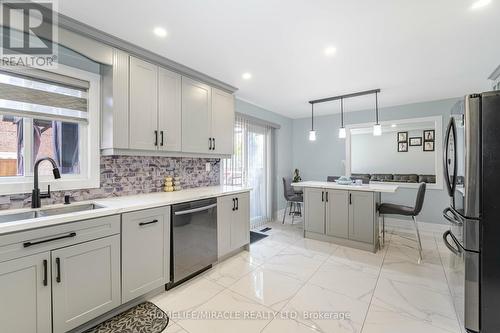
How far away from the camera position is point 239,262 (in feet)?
9.32

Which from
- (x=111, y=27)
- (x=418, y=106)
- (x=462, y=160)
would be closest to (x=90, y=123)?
(x=111, y=27)

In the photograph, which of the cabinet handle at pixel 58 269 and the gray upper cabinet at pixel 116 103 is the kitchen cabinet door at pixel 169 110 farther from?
the cabinet handle at pixel 58 269

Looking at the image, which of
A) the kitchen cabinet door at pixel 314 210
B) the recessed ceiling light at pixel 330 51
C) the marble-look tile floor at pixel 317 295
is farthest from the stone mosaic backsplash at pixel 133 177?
the recessed ceiling light at pixel 330 51

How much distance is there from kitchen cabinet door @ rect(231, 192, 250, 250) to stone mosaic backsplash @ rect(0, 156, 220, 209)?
0.73 m

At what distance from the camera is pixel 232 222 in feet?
9.57

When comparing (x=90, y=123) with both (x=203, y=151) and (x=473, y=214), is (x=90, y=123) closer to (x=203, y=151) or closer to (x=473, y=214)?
(x=203, y=151)

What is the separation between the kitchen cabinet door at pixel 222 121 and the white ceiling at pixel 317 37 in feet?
0.89

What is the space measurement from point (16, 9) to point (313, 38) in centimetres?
240

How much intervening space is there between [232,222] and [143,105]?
1.78 m

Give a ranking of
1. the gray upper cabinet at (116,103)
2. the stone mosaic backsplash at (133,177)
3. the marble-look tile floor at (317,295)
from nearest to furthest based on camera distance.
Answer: the marble-look tile floor at (317,295), the stone mosaic backsplash at (133,177), the gray upper cabinet at (116,103)

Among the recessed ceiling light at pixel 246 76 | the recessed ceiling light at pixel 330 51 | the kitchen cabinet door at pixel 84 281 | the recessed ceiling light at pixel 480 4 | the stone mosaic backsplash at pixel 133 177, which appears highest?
the recessed ceiling light at pixel 246 76

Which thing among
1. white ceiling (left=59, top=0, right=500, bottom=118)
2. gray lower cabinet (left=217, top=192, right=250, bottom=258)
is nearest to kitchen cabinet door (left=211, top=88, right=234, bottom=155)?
white ceiling (left=59, top=0, right=500, bottom=118)

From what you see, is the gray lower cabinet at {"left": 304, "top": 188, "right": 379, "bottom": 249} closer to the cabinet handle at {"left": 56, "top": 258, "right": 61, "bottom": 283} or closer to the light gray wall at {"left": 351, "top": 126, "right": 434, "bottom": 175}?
the light gray wall at {"left": 351, "top": 126, "right": 434, "bottom": 175}

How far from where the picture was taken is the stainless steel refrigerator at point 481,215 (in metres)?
1.58
